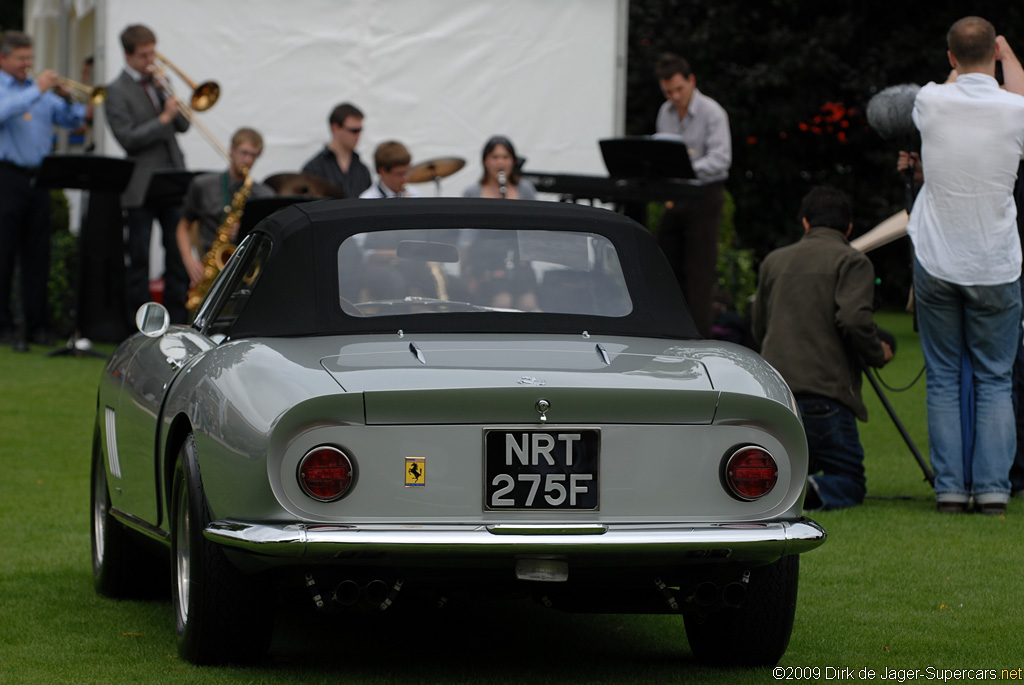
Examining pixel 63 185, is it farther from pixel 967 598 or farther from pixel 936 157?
pixel 967 598

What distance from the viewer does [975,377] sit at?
7.56 m

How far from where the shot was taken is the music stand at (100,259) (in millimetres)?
13359

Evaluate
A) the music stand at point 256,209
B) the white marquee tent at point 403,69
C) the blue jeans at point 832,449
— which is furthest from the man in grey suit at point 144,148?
the blue jeans at point 832,449

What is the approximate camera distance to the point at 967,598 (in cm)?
558

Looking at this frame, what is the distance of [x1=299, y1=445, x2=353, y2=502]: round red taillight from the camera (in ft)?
13.0

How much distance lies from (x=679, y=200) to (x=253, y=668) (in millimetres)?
7294

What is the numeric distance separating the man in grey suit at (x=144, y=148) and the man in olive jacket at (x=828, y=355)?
7195 mm

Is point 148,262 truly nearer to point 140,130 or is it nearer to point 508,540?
point 140,130

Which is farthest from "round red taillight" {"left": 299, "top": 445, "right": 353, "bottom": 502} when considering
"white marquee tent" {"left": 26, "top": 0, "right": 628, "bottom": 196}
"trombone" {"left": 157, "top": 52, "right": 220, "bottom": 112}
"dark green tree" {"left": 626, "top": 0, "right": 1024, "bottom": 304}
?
"dark green tree" {"left": 626, "top": 0, "right": 1024, "bottom": 304}

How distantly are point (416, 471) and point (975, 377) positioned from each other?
4.33m

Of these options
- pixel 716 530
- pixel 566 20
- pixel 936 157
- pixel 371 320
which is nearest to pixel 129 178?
pixel 566 20

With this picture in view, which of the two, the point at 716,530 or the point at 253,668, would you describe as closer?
the point at 716,530

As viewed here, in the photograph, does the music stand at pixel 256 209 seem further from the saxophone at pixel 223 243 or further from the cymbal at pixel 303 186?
the saxophone at pixel 223 243

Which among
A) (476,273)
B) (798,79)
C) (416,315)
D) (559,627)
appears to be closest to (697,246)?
(559,627)
